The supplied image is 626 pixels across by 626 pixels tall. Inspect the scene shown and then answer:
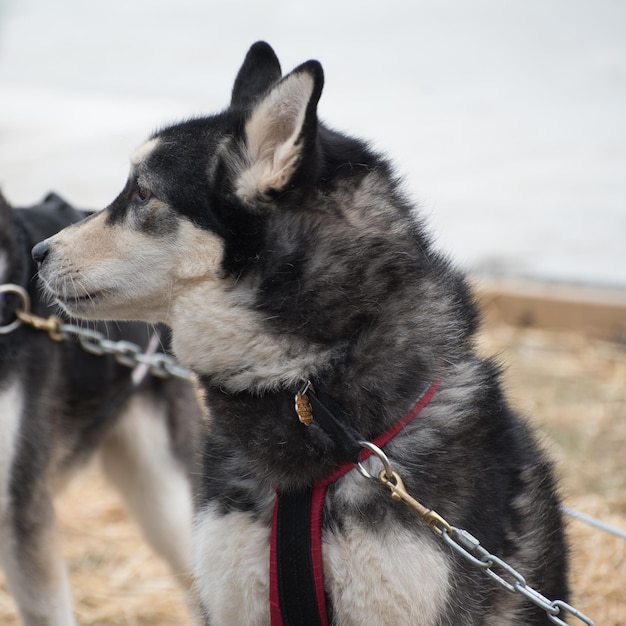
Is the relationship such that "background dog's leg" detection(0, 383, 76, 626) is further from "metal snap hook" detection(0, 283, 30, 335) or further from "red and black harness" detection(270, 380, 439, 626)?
"red and black harness" detection(270, 380, 439, 626)

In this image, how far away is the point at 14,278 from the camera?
2906mm

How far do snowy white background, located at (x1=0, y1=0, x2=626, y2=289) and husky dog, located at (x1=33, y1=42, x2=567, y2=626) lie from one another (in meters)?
4.85

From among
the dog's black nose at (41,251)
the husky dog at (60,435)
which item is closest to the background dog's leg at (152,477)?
the husky dog at (60,435)

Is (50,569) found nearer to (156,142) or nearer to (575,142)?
(156,142)

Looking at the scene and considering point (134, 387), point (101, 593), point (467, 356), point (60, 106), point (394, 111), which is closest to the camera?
point (467, 356)

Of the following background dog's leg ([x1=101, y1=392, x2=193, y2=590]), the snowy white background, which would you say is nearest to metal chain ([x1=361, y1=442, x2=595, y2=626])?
background dog's leg ([x1=101, y1=392, x2=193, y2=590])

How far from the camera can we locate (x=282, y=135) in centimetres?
200

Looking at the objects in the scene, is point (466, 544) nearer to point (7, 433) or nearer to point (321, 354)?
point (321, 354)

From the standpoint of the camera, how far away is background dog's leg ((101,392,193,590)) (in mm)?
3348

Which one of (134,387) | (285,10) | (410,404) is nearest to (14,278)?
(134,387)

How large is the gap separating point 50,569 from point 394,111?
288 inches

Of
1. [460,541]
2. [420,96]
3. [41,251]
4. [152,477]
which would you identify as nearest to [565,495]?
[460,541]

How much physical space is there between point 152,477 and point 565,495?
155 centimetres

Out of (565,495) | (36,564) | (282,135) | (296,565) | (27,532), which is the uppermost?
(282,135)
